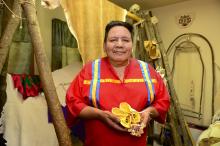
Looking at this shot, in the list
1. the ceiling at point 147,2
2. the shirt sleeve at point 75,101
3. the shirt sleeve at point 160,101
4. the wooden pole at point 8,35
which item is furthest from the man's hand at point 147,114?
the ceiling at point 147,2

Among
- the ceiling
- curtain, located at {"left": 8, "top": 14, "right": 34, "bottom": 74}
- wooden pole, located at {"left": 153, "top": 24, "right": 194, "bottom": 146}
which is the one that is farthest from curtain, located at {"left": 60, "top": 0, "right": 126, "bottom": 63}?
the ceiling

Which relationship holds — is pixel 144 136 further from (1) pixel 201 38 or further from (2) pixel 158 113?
(1) pixel 201 38

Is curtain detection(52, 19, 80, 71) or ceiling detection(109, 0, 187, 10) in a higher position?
ceiling detection(109, 0, 187, 10)

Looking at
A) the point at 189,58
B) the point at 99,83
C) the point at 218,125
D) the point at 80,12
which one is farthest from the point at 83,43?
the point at 189,58

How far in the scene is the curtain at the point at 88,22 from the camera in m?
1.88

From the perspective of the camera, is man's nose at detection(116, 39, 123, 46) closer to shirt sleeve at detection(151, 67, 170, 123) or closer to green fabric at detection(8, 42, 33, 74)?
shirt sleeve at detection(151, 67, 170, 123)

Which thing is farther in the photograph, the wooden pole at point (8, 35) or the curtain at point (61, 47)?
the curtain at point (61, 47)

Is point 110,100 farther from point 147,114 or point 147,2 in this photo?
point 147,2

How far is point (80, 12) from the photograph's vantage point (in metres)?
1.93

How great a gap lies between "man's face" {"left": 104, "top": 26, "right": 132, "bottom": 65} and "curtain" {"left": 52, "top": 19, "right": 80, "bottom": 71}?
1181mm

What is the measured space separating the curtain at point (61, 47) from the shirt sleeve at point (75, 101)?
1174mm

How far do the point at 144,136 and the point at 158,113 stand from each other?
147mm

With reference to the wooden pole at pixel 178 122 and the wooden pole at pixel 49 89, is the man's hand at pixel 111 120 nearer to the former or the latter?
the wooden pole at pixel 49 89

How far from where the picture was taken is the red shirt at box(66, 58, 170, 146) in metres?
1.33
